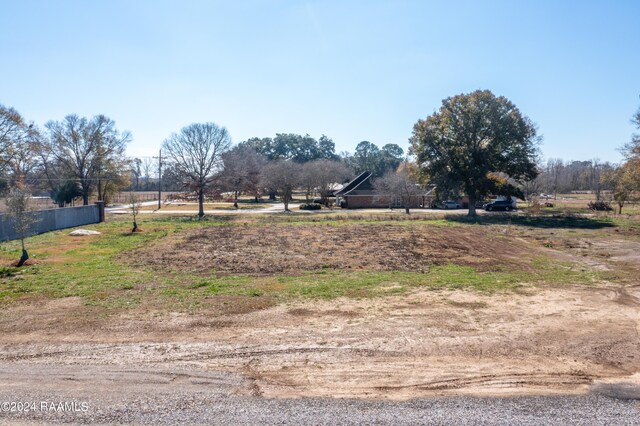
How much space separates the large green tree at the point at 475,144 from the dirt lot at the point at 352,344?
1132 inches

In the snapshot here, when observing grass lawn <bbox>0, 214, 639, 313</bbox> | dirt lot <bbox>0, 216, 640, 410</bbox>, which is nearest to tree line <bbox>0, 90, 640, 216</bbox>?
grass lawn <bbox>0, 214, 639, 313</bbox>

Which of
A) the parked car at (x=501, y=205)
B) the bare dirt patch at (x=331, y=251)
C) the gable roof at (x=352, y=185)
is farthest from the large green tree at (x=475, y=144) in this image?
Result: the gable roof at (x=352, y=185)

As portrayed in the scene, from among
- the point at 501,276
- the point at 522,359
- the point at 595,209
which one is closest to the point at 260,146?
the point at 595,209

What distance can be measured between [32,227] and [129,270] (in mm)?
15820

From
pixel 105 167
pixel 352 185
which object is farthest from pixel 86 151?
pixel 352 185

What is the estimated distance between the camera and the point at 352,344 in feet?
28.1

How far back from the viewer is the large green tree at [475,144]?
42031 millimetres

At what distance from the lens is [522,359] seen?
791 cm

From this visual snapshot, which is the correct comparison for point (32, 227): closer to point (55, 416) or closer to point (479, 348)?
point (55, 416)

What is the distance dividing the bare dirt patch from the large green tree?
15.9 meters

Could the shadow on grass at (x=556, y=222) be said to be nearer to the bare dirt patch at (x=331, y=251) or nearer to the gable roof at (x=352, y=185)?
the bare dirt patch at (x=331, y=251)

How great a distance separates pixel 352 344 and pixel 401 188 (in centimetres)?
4927

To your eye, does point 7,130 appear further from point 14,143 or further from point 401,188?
point 401,188

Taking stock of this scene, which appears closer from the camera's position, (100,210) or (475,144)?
(100,210)
